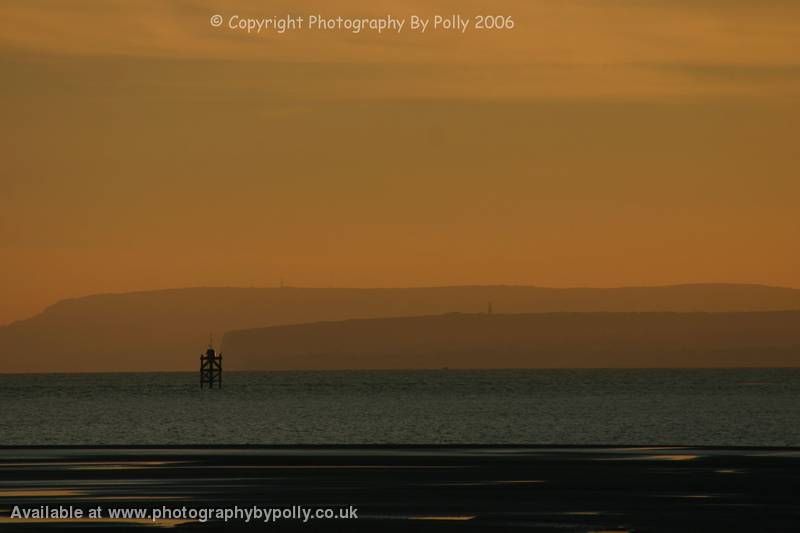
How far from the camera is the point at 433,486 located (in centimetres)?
3988

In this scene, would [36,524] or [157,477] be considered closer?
[36,524]

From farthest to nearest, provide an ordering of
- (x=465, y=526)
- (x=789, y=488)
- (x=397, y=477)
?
(x=397, y=477), (x=789, y=488), (x=465, y=526)

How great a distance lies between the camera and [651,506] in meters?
34.9

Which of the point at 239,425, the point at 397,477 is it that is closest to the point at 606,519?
the point at 397,477

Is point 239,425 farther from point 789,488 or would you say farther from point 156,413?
point 789,488

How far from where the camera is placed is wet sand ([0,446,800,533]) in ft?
105

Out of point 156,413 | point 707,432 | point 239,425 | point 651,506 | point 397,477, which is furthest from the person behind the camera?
point 156,413

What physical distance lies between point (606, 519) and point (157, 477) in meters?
15.0

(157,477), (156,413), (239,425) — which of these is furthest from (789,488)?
(156,413)

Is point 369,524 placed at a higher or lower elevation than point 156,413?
lower

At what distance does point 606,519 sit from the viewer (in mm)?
32531

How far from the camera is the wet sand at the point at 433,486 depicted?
32.1m

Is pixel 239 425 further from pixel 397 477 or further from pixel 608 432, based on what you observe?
pixel 397 477

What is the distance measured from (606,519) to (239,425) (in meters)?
77.7
